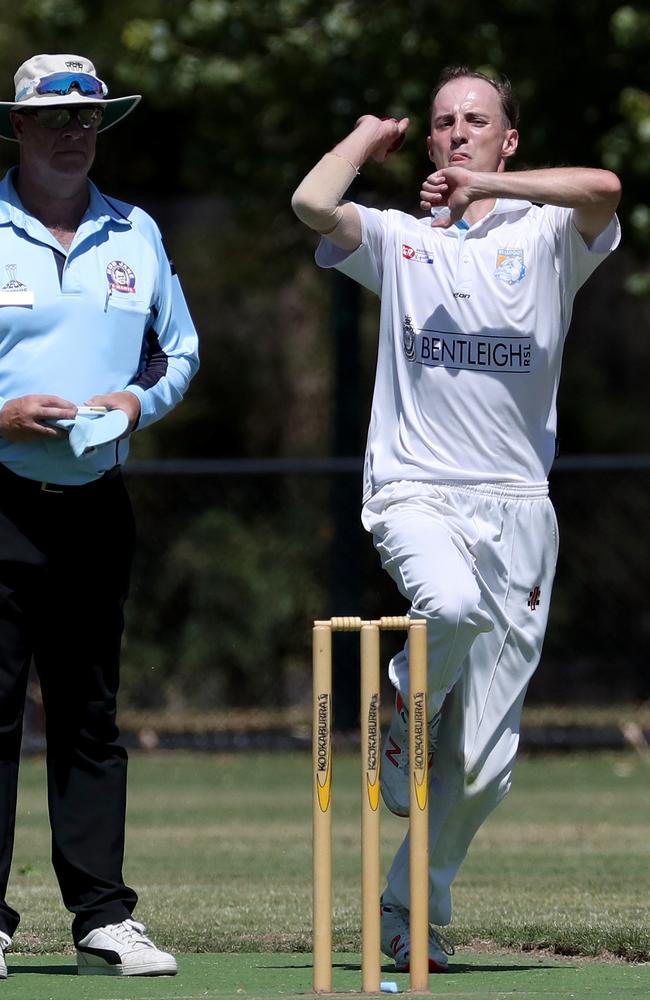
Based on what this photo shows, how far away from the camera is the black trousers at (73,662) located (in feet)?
17.2

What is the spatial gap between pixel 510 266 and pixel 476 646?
1113mm

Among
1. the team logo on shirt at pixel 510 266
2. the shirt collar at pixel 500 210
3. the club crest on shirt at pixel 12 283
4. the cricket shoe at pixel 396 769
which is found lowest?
the cricket shoe at pixel 396 769

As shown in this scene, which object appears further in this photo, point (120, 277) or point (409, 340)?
point (409, 340)

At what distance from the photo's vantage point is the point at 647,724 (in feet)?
43.5

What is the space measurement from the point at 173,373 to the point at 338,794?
20.9ft

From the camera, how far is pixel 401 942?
529 cm

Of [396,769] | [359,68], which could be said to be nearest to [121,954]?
[396,769]

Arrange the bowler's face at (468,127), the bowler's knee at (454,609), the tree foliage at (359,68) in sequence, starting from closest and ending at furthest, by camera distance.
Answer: the bowler's knee at (454,609)
the bowler's face at (468,127)
the tree foliage at (359,68)

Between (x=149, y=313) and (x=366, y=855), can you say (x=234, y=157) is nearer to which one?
(x=149, y=313)

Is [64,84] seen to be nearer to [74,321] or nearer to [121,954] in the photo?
[74,321]

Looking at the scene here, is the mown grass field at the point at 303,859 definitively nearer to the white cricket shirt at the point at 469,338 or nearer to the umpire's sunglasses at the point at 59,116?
the white cricket shirt at the point at 469,338

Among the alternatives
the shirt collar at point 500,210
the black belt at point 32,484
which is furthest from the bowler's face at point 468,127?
the black belt at point 32,484

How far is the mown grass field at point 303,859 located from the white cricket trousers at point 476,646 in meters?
0.61

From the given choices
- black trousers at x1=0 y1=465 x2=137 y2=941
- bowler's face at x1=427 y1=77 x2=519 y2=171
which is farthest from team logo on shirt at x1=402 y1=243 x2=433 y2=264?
black trousers at x1=0 y1=465 x2=137 y2=941
